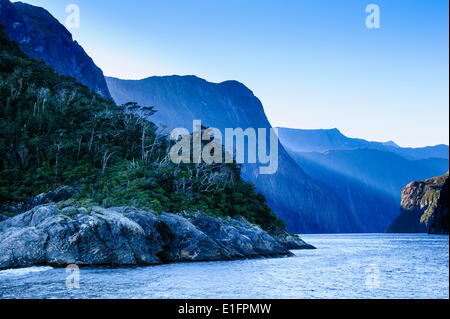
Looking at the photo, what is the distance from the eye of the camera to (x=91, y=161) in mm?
69000

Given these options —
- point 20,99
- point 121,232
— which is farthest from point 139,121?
point 121,232

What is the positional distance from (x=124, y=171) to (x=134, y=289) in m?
39.4

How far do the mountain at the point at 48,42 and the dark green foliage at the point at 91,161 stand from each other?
6699cm

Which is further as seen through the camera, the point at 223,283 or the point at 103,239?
the point at 103,239

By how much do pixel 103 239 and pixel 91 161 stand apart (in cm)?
3159

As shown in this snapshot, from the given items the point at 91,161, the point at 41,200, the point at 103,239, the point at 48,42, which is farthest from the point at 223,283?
the point at 48,42

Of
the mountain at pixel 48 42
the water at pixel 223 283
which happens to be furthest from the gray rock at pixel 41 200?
the mountain at pixel 48 42

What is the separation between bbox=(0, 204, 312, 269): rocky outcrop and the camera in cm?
3697

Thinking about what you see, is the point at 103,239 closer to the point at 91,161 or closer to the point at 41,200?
the point at 41,200

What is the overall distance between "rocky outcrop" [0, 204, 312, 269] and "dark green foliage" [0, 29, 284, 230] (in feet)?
16.4

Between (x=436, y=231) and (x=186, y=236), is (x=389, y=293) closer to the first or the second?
(x=186, y=236)

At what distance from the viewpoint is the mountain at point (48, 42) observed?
15100cm

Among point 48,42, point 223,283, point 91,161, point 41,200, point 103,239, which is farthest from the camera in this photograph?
point 48,42

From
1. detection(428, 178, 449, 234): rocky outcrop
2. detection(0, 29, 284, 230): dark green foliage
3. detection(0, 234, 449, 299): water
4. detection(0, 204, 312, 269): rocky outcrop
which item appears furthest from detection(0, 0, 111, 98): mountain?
detection(0, 234, 449, 299): water
